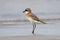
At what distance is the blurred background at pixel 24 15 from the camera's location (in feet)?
35.1

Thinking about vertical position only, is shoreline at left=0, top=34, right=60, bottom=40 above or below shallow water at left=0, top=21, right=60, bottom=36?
above

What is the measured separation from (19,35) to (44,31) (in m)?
0.78

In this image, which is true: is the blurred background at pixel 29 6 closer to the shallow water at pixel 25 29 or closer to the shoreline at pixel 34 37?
the shallow water at pixel 25 29

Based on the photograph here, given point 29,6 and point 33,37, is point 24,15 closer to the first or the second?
point 29,6

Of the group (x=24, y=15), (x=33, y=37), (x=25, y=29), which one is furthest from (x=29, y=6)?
(x=33, y=37)

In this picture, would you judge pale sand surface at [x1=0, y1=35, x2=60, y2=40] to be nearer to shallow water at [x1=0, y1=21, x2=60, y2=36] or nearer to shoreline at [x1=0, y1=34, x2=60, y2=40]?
shoreline at [x1=0, y1=34, x2=60, y2=40]

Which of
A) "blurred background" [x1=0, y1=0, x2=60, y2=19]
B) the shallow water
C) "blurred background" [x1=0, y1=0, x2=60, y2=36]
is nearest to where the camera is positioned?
the shallow water

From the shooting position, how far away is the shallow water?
10.4 meters

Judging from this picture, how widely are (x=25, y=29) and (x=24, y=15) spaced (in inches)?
114

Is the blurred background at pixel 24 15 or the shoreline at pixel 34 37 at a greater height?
the shoreline at pixel 34 37

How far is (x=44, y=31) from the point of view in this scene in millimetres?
10578

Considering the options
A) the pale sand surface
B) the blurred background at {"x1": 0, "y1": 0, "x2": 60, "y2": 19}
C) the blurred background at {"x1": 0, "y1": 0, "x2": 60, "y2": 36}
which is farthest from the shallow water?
the blurred background at {"x1": 0, "y1": 0, "x2": 60, "y2": 19}

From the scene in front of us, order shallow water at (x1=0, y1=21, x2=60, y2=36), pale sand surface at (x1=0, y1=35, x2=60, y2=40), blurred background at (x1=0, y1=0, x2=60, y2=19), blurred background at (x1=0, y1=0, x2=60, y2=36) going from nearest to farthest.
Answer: pale sand surface at (x1=0, y1=35, x2=60, y2=40) < shallow water at (x1=0, y1=21, x2=60, y2=36) < blurred background at (x1=0, y1=0, x2=60, y2=36) < blurred background at (x1=0, y1=0, x2=60, y2=19)

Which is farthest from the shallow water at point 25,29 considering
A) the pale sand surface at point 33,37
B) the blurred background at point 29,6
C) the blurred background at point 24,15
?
the blurred background at point 29,6
